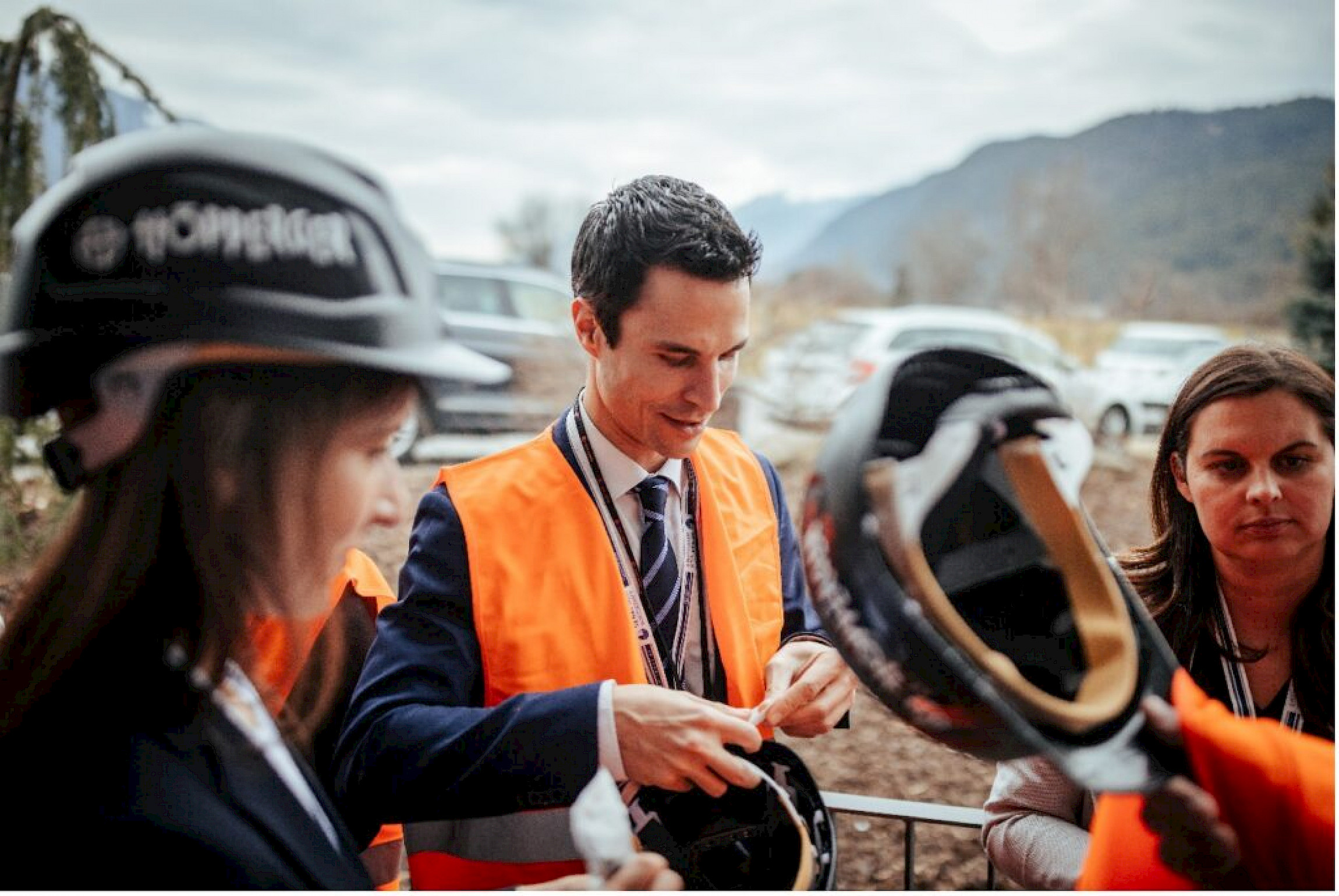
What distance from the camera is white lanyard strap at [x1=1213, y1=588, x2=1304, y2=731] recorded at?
1438mm

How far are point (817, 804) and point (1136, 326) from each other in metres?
10.6

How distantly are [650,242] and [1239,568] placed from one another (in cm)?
104

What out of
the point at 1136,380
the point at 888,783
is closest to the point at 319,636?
the point at 888,783

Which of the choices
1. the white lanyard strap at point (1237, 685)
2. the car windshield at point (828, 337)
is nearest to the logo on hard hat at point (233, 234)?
the white lanyard strap at point (1237, 685)

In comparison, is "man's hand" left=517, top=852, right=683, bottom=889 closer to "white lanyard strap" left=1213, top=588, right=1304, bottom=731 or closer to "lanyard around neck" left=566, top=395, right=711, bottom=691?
"lanyard around neck" left=566, top=395, right=711, bottom=691

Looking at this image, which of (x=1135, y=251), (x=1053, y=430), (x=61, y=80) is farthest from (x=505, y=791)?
(x=1135, y=251)

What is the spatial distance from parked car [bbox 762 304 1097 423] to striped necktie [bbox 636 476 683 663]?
3778mm

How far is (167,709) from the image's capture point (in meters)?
0.92

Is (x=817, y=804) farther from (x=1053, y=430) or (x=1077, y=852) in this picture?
(x=1053, y=430)

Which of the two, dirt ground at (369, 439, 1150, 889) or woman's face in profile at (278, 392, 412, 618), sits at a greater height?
woman's face in profile at (278, 392, 412, 618)

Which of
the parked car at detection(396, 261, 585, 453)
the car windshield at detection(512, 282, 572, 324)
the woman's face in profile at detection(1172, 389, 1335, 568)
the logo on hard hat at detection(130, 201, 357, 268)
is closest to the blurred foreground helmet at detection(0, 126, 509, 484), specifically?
the logo on hard hat at detection(130, 201, 357, 268)

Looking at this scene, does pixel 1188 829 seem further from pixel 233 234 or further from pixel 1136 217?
pixel 1136 217

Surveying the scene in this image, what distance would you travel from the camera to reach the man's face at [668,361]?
4.57 feet

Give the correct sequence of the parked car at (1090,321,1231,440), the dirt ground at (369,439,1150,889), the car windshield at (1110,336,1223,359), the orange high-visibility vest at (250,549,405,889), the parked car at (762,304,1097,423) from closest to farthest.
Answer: the orange high-visibility vest at (250,549,405,889) < the dirt ground at (369,439,1150,889) < the parked car at (762,304,1097,423) < the parked car at (1090,321,1231,440) < the car windshield at (1110,336,1223,359)
